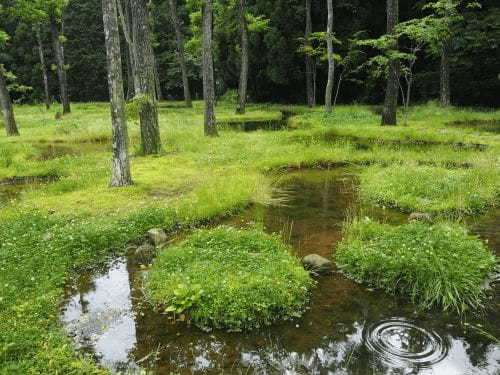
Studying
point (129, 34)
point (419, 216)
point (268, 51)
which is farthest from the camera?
point (268, 51)

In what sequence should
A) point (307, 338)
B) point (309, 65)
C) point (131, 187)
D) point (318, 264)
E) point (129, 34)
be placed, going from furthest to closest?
point (309, 65)
point (129, 34)
point (131, 187)
point (318, 264)
point (307, 338)

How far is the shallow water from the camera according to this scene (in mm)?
5570

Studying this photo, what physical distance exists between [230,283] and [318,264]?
1952 mm

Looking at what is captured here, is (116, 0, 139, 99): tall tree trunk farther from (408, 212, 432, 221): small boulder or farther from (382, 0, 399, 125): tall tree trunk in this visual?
(382, 0, 399, 125): tall tree trunk

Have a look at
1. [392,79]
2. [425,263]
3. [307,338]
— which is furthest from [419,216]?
[392,79]

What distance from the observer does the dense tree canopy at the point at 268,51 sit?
31609 mm

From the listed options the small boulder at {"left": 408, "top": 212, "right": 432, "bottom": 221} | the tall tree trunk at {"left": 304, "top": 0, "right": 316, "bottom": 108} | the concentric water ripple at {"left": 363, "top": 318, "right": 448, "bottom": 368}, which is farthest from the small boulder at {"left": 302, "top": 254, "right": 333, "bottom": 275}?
the tall tree trunk at {"left": 304, "top": 0, "right": 316, "bottom": 108}

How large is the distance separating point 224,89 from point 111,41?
1677 inches

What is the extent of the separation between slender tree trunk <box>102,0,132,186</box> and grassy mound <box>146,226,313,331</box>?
16.0 feet

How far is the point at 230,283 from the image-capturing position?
22.8 feet

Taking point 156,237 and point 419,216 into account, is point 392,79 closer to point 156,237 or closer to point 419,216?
point 419,216

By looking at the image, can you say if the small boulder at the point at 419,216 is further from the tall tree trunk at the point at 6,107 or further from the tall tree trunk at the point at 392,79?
the tall tree trunk at the point at 6,107

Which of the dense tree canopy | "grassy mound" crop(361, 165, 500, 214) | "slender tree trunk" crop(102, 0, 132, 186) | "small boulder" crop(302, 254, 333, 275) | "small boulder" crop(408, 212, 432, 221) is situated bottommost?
"small boulder" crop(302, 254, 333, 275)

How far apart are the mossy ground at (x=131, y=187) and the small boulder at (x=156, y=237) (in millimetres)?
446
